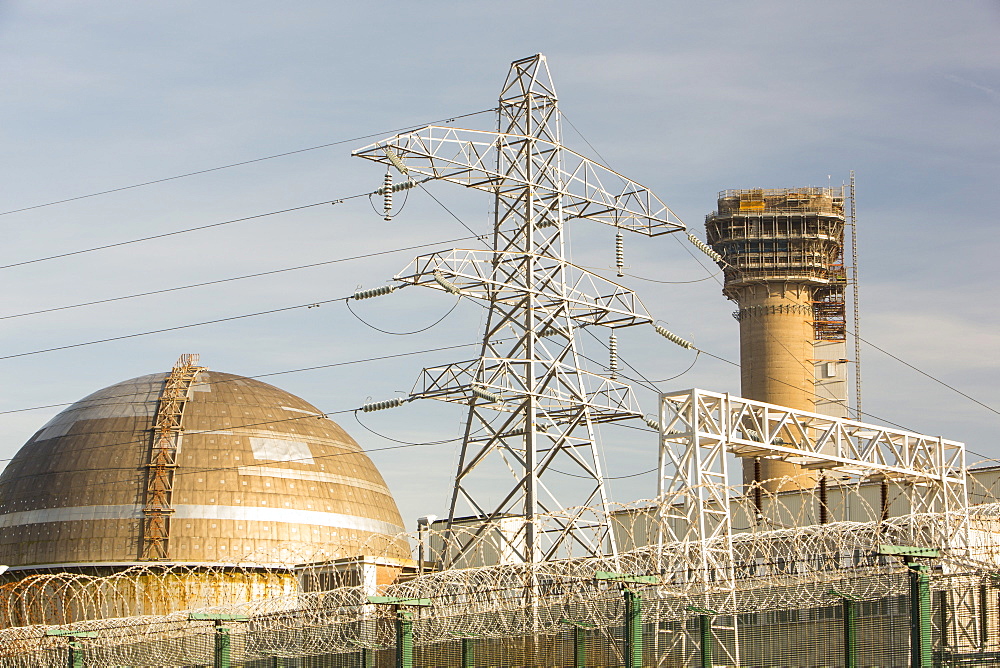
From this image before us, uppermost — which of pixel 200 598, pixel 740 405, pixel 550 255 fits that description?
pixel 550 255

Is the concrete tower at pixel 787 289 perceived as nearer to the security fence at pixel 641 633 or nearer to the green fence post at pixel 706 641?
the security fence at pixel 641 633

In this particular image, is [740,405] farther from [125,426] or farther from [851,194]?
[851,194]

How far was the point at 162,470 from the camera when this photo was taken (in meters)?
64.3

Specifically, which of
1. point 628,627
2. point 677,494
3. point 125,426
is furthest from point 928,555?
point 125,426

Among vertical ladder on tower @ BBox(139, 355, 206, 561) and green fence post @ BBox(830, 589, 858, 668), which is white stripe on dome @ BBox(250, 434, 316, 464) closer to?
vertical ladder on tower @ BBox(139, 355, 206, 561)

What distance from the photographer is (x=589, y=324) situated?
37562 millimetres

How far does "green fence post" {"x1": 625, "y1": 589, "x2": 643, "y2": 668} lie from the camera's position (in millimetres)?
19156

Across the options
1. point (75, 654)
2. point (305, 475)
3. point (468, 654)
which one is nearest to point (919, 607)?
point (468, 654)

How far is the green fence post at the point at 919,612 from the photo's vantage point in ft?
55.1

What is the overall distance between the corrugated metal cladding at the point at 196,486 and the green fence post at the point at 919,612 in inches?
1830

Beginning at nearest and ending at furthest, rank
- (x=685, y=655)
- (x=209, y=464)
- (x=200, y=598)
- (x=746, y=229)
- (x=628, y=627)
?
(x=628, y=627) → (x=685, y=655) → (x=200, y=598) → (x=209, y=464) → (x=746, y=229)

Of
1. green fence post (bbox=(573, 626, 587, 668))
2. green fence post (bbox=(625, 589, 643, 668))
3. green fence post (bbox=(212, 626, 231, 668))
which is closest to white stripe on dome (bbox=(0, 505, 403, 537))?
green fence post (bbox=(212, 626, 231, 668))

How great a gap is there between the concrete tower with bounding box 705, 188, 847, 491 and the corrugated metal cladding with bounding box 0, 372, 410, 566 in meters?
41.0

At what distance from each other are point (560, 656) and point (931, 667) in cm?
647
